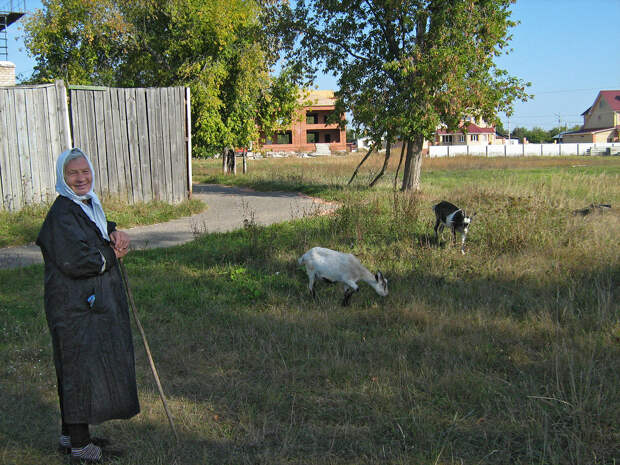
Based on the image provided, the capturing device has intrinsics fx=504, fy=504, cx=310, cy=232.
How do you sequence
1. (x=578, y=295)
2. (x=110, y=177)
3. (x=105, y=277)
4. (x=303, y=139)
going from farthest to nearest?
1. (x=303, y=139)
2. (x=110, y=177)
3. (x=578, y=295)
4. (x=105, y=277)

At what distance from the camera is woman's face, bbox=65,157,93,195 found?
300 cm

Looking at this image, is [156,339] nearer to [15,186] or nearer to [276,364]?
[276,364]

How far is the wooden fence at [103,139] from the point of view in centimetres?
1066

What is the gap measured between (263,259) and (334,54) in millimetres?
8767

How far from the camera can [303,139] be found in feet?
212

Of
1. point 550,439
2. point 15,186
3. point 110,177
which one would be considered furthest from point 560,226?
point 15,186

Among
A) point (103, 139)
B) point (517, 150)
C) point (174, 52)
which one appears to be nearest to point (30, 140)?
point (103, 139)

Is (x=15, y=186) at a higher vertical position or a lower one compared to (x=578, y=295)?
higher

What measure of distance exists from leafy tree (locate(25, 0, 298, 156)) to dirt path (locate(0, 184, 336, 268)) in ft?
16.3

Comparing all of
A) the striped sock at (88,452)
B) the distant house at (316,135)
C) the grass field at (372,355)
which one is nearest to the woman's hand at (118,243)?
the striped sock at (88,452)

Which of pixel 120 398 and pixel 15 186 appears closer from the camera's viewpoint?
pixel 120 398

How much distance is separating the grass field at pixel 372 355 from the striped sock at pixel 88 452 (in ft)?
0.67

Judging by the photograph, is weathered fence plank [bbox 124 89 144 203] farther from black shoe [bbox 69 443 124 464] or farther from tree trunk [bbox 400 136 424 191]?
black shoe [bbox 69 443 124 464]

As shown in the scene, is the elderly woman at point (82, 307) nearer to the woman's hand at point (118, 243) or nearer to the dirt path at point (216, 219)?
the woman's hand at point (118, 243)
